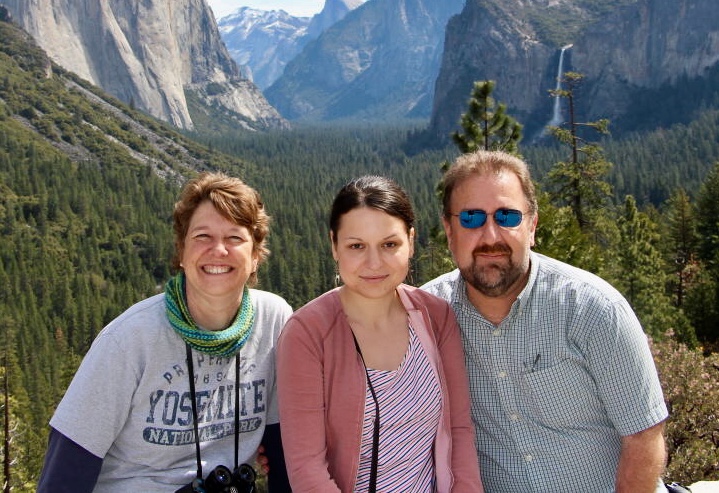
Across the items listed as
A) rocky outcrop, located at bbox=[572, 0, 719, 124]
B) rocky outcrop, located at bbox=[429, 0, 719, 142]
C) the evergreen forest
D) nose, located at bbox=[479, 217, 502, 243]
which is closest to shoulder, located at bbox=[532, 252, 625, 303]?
nose, located at bbox=[479, 217, 502, 243]

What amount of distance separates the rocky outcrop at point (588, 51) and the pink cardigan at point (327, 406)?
123 m

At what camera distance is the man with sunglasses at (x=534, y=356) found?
12.6ft

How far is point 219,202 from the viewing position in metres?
3.85

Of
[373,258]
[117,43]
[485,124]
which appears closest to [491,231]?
[373,258]

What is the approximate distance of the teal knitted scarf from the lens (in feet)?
12.1

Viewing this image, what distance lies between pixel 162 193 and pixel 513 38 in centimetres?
12888

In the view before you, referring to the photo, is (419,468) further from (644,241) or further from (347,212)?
(644,241)

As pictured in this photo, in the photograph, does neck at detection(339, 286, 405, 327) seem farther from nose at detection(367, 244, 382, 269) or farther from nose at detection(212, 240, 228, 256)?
nose at detection(212, 240, 228, 256)

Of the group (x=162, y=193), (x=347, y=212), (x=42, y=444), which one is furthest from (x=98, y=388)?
(x=162, y=193)

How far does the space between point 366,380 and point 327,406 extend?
0.89 ft

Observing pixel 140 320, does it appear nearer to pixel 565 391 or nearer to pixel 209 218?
pixel 209 218

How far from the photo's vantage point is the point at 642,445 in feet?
12.5

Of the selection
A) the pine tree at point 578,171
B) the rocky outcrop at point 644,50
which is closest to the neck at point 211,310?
the pine tree at point 578,171

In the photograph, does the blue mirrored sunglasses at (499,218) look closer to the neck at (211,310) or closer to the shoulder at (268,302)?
the shoulder at (268,302)
